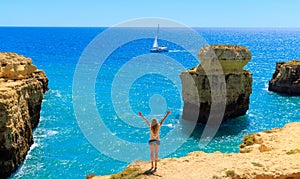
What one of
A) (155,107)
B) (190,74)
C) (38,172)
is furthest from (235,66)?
(38,172)

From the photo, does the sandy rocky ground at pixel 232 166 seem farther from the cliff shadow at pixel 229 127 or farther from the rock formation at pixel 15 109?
the cliff shadow at pixel 229 127

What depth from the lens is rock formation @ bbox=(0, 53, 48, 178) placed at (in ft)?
93.9

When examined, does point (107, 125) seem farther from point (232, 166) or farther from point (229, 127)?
point (232, 166)

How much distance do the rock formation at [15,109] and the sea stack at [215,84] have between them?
1959cm

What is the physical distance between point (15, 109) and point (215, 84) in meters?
25.1

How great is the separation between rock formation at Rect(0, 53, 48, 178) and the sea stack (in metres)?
19.6

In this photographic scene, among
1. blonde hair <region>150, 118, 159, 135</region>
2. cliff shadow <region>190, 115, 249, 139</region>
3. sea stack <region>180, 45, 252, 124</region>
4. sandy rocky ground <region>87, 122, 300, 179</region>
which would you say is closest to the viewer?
blonde hair <region>150, 118, 159, 135</region>

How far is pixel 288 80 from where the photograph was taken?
67.8 metres

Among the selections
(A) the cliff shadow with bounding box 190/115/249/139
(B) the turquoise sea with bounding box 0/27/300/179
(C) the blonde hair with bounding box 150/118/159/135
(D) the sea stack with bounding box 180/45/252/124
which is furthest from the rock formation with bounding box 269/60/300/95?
(C) the blonde hair with bounding box 150/118/159/135

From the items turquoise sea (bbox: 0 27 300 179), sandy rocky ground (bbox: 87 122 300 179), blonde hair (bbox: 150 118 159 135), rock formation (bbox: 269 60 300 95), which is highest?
blonde hair (bbox: 150 118 159 135)

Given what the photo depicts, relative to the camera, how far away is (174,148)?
3672 centimetres

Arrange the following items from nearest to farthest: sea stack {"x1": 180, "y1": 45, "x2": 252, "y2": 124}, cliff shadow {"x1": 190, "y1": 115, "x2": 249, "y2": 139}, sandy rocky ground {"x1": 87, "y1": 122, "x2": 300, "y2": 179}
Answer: sandy rocky ground {"x1": 87, "y1": 122, "x2": 300, "y2": 179} → cliff shadow {"x1": 190, "y1": 115, "x2": 249, "y2": 139} → sea stack {"x1": 180, "y1": 45, "x2": 252, "y2": 124}

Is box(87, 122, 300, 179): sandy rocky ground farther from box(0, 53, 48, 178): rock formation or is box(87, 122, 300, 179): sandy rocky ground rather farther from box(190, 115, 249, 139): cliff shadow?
box(190, 115, 249, 139): cliff shadow

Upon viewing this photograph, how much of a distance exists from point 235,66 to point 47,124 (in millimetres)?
26147
